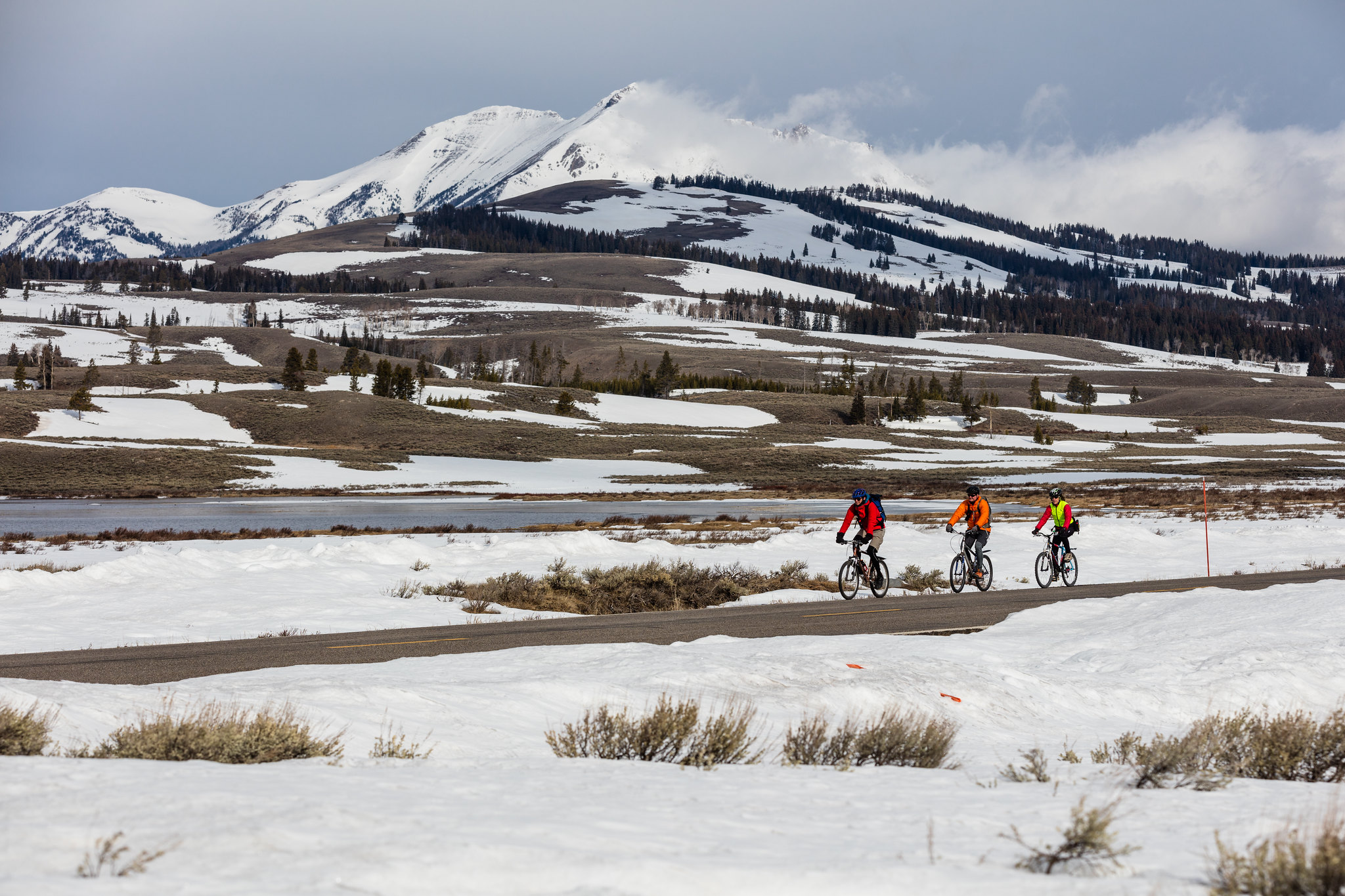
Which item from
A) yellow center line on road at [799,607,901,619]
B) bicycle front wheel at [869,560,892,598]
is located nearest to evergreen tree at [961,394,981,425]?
bicycle front wheel at [869,560,892,598]

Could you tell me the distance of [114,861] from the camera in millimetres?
3828

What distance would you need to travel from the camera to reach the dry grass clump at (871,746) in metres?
7.08

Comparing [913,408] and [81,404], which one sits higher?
[913,408]

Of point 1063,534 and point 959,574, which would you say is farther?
point 1063,534

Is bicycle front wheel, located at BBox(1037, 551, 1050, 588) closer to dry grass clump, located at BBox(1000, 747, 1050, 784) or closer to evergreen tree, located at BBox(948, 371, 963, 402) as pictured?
dry grass clump, located at BBox(1000, 747, 1050, 784)

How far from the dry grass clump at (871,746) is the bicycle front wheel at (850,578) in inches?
509

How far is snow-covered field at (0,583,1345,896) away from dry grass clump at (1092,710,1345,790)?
0.87 feet

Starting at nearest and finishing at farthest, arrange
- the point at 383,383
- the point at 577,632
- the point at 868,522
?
the point at 577,632 → the point at 868,522 → the point at 383,383

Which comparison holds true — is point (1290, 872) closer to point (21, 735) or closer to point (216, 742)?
point (216, 742)

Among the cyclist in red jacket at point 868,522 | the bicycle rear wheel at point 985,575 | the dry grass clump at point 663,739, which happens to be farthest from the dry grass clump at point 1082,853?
the bicycle rear wheel at point 985,575

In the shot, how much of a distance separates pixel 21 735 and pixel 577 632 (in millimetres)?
9356

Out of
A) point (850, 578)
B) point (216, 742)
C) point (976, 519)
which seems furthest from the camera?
point (976, 519)

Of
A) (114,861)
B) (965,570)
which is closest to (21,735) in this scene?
(114,861)

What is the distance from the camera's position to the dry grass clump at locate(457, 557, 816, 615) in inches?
793
